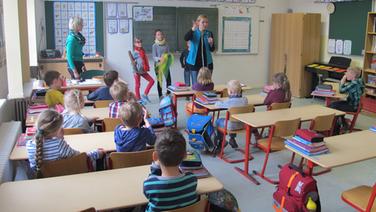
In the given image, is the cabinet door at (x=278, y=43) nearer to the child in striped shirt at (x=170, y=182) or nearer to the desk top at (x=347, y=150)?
Result: the desk top at (x=347, y=150)

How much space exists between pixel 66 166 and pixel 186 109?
10.0ft

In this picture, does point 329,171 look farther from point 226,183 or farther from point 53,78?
point 53,78

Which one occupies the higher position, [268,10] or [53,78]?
[268,10]

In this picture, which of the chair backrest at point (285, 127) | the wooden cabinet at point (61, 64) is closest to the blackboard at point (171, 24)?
the wooden cabinet at point (61, 64)

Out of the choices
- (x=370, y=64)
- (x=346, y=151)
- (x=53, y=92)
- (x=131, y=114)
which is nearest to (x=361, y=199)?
(x=346, y=151)

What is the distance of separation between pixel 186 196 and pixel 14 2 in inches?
141

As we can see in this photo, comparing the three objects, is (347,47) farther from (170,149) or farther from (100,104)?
(170,149)

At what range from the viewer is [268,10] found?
9125 mm

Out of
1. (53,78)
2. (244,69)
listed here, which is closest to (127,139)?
(53,78)

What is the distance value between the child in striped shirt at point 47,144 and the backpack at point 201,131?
2.15 m

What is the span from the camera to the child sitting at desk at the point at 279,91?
4.70 m

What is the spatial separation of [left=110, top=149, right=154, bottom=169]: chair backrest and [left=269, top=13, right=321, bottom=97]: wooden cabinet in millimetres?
6304

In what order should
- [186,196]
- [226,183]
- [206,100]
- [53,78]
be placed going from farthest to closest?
[206,100]
[53,78]
[226,183]
[186,196]

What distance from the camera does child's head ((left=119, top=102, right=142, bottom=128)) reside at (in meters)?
2.76
